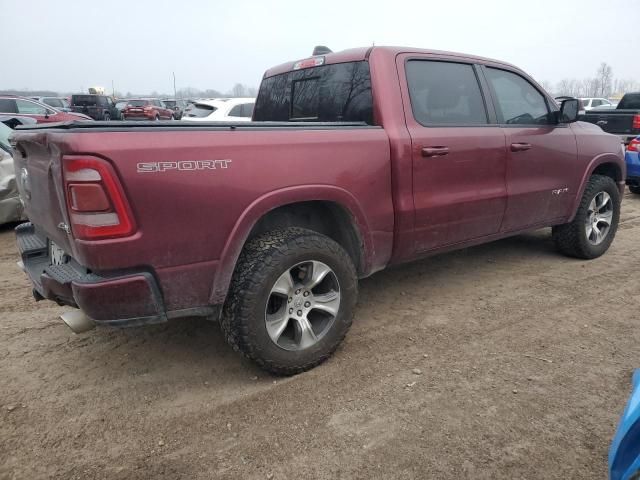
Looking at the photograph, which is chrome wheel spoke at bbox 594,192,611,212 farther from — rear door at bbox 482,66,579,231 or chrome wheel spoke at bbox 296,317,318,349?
chrome wheel spoke at bbox 296,317,318,349

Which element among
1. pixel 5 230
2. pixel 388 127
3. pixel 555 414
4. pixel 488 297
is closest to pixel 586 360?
pixel 555 414

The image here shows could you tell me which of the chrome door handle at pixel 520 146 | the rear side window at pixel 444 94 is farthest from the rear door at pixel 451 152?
the chrome door handle at pixel 520 146

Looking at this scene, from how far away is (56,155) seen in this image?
2143 mm

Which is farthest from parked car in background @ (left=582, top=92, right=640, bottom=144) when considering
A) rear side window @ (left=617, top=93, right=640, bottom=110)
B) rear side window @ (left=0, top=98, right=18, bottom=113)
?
rear side window @ (left=0, top=98, right=18, bottom=113)

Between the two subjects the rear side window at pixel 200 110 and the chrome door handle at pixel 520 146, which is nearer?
the chrome door handle at pixel 520 146

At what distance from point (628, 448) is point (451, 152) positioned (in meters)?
2.33

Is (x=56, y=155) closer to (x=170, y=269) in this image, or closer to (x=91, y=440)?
(x=170, y=269)

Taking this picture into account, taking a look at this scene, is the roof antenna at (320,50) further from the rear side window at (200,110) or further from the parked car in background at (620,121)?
the parked car in background at (620,121)

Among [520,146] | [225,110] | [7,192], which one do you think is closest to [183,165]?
[520,146]

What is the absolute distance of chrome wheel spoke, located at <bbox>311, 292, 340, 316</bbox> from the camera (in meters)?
2.83

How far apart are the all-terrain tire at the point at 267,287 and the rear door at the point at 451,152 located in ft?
Answer: 2.76

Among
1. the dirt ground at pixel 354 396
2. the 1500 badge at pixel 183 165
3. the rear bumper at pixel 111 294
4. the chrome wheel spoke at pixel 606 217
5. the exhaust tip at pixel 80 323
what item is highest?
the 1500 badge at pixel 183 165

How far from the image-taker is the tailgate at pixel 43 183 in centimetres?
222

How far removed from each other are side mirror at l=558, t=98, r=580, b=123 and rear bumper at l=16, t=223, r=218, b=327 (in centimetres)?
348
